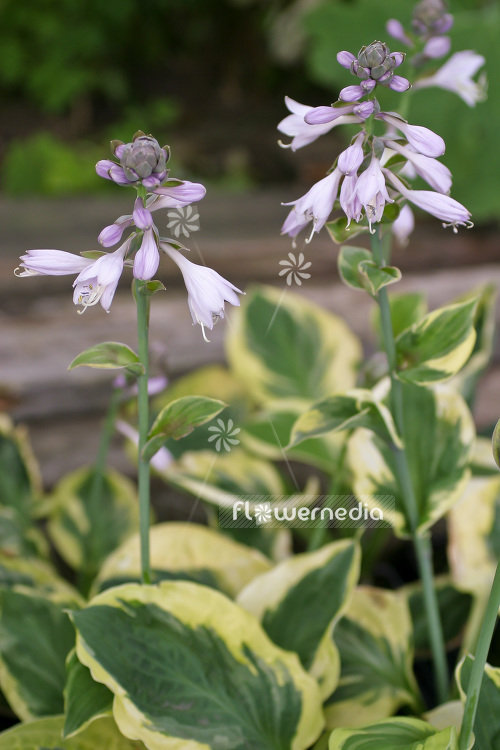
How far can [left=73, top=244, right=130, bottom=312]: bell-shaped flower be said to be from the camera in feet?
1.47

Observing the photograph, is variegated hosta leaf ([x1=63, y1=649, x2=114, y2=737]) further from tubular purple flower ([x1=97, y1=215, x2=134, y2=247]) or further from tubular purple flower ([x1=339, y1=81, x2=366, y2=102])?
tubular purple flower ([x1=339, y1=81, x2=366, y2=102])

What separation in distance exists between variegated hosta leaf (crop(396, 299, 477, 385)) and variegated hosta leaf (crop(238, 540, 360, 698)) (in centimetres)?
20

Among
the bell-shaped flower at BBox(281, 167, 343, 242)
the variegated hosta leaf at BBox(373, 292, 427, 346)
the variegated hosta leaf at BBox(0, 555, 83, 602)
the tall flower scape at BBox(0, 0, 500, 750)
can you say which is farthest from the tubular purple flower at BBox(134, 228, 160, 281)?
the variegated hosta leaf at BBox(373, 292, 427, 346)

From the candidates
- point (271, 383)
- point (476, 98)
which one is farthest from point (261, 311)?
point (476, 98)

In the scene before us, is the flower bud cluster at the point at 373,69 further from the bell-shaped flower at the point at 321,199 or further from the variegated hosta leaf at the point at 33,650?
the variegated hosta leaf at the point at 33,650

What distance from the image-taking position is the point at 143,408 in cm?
53

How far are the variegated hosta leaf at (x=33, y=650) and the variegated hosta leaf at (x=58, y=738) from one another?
0.05m

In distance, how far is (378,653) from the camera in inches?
29.5

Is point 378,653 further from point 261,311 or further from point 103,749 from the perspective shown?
point 261,311

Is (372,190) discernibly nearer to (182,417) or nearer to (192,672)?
(182,417)

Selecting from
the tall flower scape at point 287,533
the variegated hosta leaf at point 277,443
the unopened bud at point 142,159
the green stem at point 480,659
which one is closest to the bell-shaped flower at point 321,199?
the tall flower scape at point 287,533

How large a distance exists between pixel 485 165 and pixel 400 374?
3.32ft

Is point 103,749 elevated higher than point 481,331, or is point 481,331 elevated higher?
point 481,331

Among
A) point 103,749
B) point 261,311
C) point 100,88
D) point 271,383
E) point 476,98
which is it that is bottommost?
point 103,749
